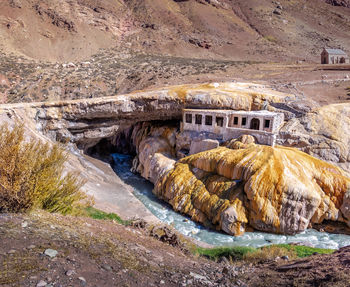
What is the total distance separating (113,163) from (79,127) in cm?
600

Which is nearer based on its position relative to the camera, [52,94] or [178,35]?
[52,94]

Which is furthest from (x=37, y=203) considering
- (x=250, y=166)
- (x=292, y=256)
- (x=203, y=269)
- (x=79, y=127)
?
(x=79, y=127)

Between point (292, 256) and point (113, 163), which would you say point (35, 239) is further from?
point (113, 163)

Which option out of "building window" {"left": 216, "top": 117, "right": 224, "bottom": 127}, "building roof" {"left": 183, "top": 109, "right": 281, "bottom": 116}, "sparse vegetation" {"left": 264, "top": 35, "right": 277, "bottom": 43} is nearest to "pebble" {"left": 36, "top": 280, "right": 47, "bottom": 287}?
"building roof" {"left": 183, "top": 109, "right": 281, "bottom": 116}

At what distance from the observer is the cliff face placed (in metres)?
15.7

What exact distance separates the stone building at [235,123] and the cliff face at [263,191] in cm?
124

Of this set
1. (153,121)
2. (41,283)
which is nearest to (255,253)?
(41,283)

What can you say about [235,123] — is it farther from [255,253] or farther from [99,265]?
[99,265]

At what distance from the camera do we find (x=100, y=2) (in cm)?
6581

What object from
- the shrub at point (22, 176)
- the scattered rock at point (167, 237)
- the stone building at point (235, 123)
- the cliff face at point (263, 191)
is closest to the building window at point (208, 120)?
the stone building at point (235, 123)

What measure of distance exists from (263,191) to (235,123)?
6.92 metres

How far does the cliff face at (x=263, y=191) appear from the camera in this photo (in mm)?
15672

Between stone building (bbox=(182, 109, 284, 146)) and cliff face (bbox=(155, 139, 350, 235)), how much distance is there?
4.08ft

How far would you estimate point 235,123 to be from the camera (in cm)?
2130
